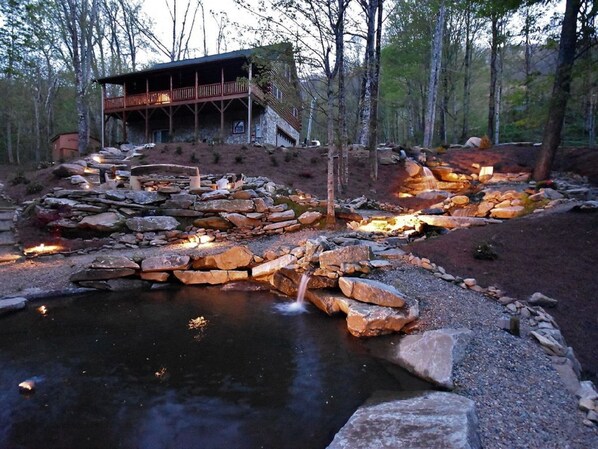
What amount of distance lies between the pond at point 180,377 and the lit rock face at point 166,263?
4.47 feet

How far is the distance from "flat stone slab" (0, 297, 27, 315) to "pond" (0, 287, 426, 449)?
0.22 meters

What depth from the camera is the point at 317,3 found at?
9.55 m

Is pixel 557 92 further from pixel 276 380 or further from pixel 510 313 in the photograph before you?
pixel 276 380

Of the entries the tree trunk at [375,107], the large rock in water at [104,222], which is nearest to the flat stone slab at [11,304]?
the large rock in water at [104,222]

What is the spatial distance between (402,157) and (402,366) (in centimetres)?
1366

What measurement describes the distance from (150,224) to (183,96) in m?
15.5

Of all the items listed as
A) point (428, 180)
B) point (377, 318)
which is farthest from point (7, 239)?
point (428, 180)

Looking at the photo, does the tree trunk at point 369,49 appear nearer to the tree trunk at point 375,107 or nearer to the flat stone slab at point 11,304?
the tree trunk at point 375,107

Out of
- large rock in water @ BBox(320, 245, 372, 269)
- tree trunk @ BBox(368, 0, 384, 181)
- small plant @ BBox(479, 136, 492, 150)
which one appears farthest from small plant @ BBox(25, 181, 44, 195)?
small plant @ BBox(479, 136, 492, 150)

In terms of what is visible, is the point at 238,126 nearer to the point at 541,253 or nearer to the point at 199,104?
the point at 199,104

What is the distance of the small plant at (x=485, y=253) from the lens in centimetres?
634

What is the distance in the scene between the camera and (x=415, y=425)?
2873mm

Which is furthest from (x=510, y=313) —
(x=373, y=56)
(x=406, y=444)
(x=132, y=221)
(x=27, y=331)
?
(x=373, y=56)

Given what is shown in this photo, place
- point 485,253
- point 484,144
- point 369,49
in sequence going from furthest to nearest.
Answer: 1. point 484,144
2. point 369,49
3. point 485,253
